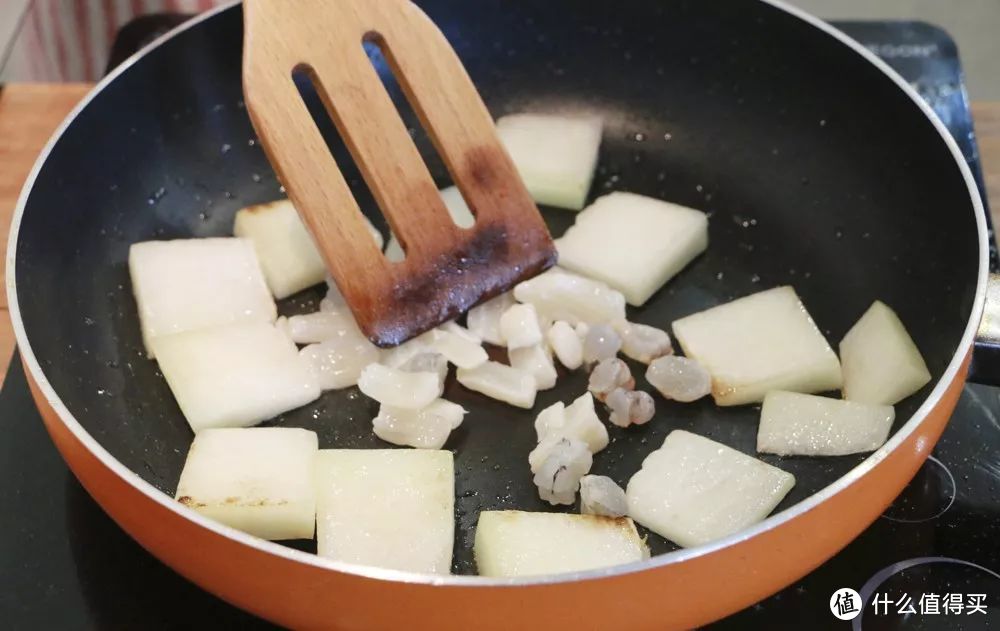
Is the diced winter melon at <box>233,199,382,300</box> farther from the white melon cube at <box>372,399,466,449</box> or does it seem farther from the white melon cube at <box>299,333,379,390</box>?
the white melon cube at <box>372,399,466,449</box>

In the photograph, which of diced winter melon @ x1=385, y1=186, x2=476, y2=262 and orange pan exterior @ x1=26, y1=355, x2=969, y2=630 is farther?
diced winter melon @ x1=385, y1=186, x2=476, y2=262

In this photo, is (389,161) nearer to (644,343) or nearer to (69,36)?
(644,343)

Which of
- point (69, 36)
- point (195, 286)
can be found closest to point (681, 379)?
point (195, 286)

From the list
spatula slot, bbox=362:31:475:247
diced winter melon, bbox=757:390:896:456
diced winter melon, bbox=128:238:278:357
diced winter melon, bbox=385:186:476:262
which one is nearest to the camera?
diced winter melon, bbox=757:390:896:456

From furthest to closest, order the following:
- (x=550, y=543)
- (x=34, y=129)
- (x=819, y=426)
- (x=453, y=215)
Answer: (x=34, y=129)
(x=453, y=215)
(x=819, y=426)
(x=550, y=543)

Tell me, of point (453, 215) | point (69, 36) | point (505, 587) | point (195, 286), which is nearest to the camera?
point (505, 587)

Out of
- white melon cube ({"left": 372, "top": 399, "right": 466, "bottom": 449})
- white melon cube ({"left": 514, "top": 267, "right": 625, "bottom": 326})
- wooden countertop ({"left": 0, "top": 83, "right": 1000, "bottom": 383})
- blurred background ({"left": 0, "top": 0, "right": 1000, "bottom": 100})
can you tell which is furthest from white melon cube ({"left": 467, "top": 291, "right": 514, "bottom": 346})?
blurred background ({"left": 0, "top": 0, "right": 1000, "bottom": 100})
